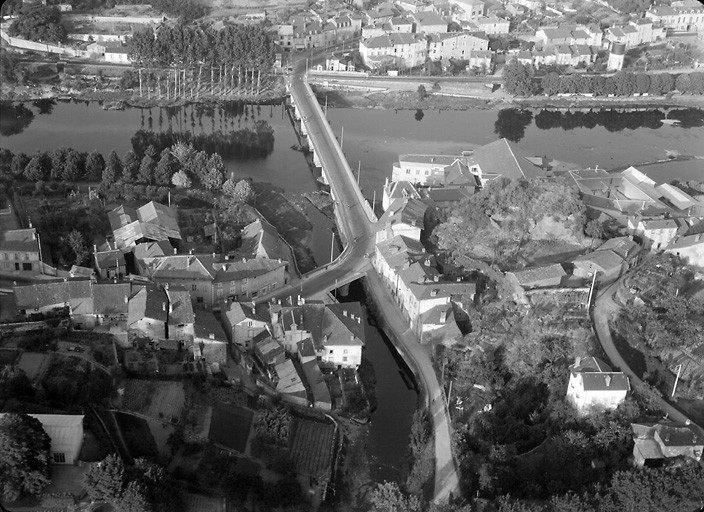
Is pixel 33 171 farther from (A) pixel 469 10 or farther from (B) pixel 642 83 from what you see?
(A) pixel 469 10

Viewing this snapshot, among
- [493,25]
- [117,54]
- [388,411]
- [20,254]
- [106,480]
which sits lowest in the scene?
[388,411]

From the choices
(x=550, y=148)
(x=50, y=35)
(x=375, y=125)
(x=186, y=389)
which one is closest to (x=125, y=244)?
(x=186, y=389)

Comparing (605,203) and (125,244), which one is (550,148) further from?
(125,244)

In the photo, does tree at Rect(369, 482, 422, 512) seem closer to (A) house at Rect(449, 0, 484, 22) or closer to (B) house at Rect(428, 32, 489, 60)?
(B) house at Rect(428, 32, 489, 60)

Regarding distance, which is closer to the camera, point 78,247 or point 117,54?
point 78,247

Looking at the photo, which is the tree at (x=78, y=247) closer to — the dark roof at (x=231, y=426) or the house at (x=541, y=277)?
the dark roof at (x=231, y=426)

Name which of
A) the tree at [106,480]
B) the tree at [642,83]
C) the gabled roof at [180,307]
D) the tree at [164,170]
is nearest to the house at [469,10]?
the tree at [642,83]

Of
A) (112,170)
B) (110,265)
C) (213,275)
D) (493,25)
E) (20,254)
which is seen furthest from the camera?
(493,25)

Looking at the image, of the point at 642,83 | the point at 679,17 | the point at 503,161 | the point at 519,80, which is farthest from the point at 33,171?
the point at 679,17
